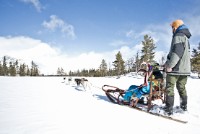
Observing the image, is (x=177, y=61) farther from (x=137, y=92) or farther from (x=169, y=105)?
(x=137, y=92)

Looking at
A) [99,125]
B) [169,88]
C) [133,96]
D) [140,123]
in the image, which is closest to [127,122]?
[140,123]

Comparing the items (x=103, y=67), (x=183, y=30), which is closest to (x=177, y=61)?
(x=183, y=30)

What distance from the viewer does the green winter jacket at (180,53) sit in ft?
14.6

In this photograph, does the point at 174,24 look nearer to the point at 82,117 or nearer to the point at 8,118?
the point at 82,117

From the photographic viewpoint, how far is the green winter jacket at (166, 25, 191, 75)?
175 inches

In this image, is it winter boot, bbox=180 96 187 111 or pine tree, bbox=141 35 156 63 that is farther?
pine tree, bbox=141 35 156 63

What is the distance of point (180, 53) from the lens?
4.43 metres

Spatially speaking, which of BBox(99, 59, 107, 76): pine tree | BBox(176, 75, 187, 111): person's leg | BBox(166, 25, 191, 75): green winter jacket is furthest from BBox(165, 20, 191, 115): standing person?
BBox(99, 59, 107, 76): pine tree

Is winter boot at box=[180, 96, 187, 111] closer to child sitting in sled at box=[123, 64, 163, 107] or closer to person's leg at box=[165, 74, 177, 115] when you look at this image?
person's leg at box=[165, 74, 177, 115]

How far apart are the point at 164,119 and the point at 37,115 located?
296cm

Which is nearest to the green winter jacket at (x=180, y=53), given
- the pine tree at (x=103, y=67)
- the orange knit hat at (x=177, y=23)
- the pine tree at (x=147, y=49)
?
the orange knit hat at (x=177, y=23)

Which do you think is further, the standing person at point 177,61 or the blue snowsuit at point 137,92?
the blue snowsuit at point 137,92

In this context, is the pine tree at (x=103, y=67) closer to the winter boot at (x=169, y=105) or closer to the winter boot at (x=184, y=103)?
the winter boot at (x=184, y=103)

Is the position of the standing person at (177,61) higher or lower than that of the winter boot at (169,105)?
higher
